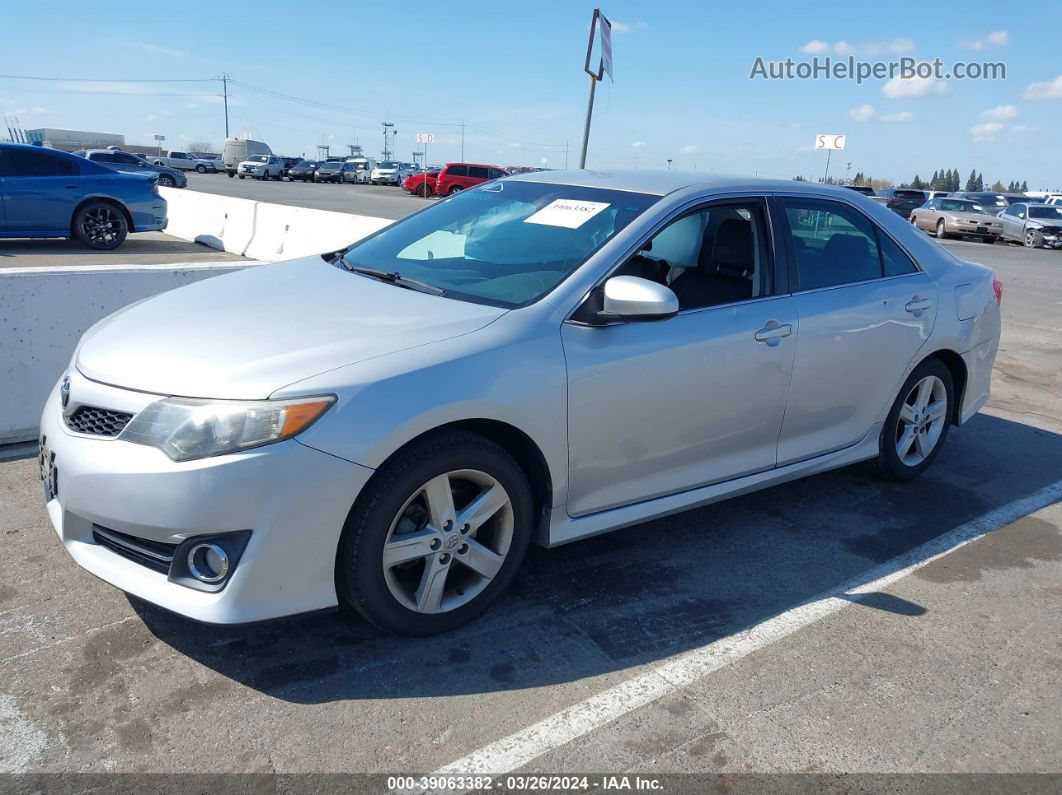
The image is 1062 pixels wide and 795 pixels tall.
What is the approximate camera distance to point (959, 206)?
96.8 feet

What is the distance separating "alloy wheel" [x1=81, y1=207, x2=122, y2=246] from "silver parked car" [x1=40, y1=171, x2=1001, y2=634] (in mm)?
10813

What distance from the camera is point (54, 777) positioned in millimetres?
2406

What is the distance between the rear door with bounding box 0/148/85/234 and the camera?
40.4 feet

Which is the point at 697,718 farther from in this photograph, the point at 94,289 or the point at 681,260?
the point at 94,289

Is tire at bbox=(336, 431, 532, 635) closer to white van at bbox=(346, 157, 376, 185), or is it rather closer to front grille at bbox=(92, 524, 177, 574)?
front grille at bbox=(92, 524, 177, 574)

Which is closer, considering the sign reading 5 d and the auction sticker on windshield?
the auction sticker on windshield

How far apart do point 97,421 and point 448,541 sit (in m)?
1.25

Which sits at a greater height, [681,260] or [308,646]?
[681,260]

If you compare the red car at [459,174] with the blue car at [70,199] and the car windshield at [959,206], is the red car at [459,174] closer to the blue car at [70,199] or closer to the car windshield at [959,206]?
the car windshield at [959,206]

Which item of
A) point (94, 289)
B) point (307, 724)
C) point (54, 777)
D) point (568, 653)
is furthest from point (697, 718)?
point (94, 289)

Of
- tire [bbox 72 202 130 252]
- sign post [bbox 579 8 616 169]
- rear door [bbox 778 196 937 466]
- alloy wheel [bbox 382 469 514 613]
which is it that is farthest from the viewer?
tire [bbox 72 202 130 252]

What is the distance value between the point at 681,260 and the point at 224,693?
267 cm

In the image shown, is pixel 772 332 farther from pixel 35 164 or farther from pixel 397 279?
pixel 35 164

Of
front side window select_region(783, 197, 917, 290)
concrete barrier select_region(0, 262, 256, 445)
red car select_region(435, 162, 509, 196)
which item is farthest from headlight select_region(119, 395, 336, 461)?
red car select_region(435, 162, 509, 196)
